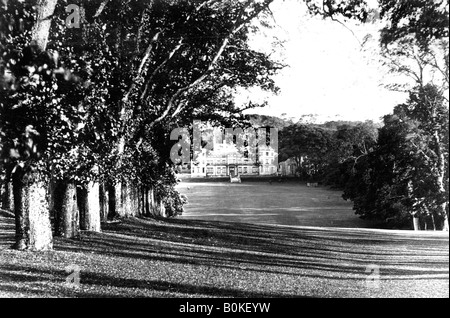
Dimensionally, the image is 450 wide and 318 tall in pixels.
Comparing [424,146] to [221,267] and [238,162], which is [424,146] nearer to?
[221,267]

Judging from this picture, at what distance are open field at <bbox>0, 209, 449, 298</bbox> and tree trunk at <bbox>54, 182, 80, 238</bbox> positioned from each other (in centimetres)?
60

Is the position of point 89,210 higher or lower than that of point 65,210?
lower

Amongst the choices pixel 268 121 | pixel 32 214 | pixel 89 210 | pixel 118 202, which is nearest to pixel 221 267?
pixel 32 214

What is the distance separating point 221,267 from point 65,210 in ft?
17.1

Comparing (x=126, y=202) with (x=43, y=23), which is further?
(x=126, y=202)

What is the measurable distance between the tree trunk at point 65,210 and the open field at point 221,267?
0.60m

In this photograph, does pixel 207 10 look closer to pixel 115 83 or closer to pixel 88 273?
pixel 115 83

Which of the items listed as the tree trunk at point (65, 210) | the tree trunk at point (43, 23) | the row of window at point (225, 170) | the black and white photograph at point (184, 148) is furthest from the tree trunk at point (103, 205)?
the tree trunk at point (43, 23)

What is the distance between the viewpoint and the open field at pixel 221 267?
758 centimetres

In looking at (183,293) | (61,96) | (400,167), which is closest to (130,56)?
(61,96)

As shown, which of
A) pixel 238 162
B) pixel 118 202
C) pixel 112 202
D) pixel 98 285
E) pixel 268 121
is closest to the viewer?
pixel 98 285

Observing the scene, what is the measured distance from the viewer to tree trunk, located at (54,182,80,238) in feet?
39.2

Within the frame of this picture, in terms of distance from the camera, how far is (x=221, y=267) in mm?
9938
